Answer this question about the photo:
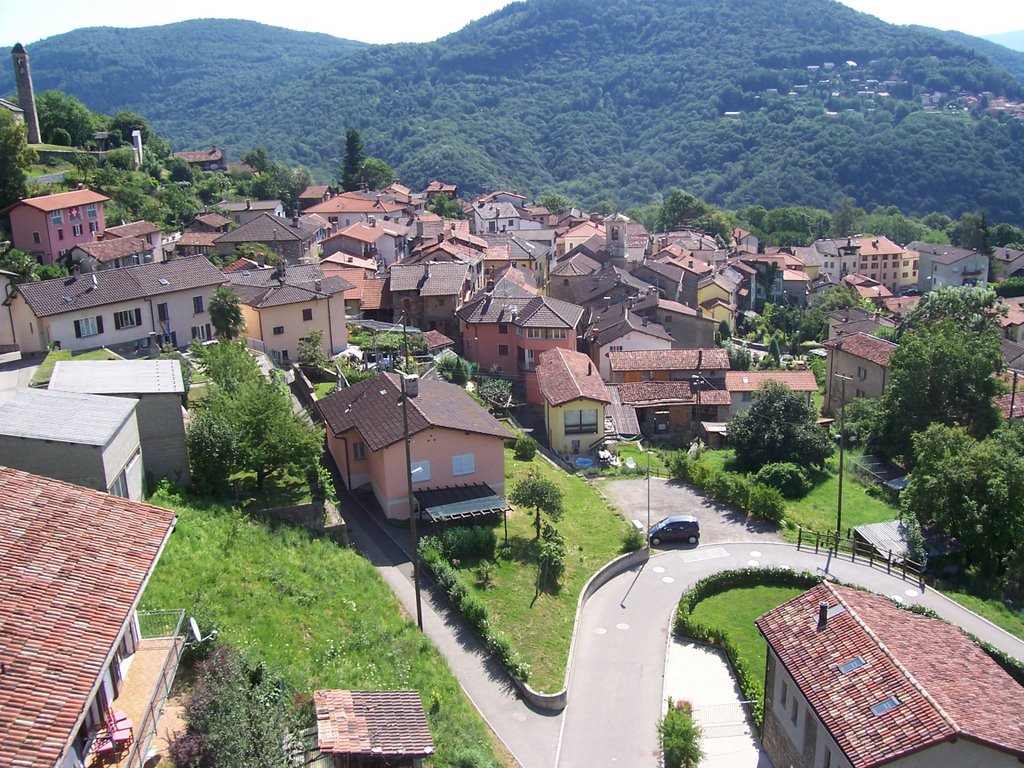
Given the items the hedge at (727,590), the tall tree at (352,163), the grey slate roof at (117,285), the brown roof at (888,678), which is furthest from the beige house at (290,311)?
the tall tree at (352,163)

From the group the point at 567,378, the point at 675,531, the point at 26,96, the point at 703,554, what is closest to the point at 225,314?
the point at 567,378

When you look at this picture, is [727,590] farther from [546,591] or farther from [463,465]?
[463,465]

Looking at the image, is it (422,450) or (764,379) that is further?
(764,379)

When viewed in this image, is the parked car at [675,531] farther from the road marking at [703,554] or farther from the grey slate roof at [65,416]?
the grey slate roof at [65,416]

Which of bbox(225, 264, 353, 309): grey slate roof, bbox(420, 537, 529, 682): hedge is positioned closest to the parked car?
bbox(420, 537, 529, 682): hedge

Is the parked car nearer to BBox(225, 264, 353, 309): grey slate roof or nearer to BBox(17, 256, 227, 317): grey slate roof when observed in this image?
BBox(225, 264, 353, 309): grey slate roof
